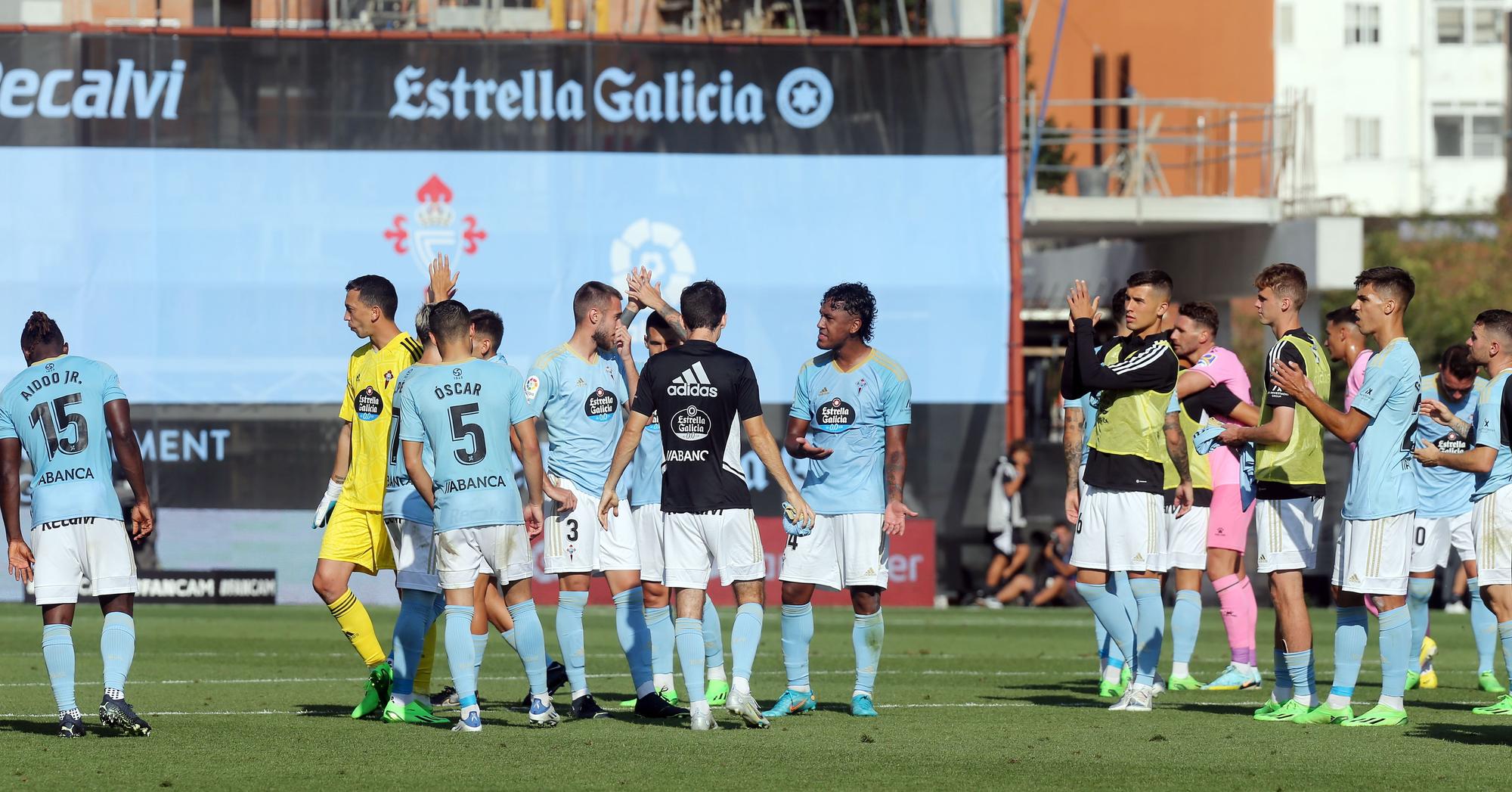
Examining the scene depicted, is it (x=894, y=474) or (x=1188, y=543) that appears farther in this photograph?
(x=1188, y=543)

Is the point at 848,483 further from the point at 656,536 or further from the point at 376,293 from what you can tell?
the point at 376,293

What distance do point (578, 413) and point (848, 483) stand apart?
1.54m

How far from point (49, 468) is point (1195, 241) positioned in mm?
21198

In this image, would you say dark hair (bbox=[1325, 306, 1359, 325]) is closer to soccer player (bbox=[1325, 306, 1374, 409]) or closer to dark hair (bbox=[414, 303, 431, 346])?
soccer player (bbox=[1325, 306, 1374, 409])

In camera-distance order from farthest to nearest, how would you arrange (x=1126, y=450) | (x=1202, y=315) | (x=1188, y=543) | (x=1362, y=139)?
1. (x=1362, y=139)
2. (x=1188, y=543)
3. (x=1202, y=315)
4. (x=1126, y=450)

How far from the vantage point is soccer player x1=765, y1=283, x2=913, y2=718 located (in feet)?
33.4

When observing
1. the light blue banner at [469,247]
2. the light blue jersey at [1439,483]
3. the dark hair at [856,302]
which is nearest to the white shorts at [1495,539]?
the light blue jersey at [1439,483]

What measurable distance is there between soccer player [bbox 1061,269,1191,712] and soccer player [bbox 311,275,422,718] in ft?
11.6

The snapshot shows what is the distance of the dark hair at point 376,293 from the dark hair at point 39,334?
1.44 meters

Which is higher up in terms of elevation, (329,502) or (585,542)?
(329,502)

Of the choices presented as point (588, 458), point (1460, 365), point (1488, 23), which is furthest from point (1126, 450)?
point (1488, 23)

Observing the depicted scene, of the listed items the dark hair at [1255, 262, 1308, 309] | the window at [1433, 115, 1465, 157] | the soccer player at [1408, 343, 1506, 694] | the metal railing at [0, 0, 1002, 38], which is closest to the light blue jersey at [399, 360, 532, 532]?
the dark hair at [1255, 262, 1308, 309]

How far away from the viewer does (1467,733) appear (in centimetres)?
986

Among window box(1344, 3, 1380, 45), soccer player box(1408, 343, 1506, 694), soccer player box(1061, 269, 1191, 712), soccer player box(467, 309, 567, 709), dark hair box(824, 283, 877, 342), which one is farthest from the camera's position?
window box(1344, 3, 1380, 45)
